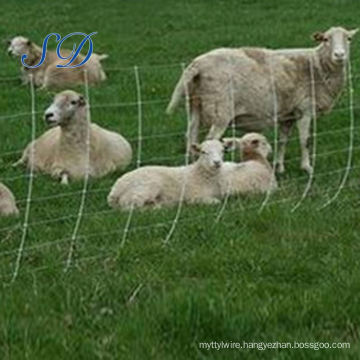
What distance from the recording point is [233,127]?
11.1 metres

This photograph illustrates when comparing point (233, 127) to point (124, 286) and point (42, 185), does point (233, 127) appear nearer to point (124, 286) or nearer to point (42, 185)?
point (42, 185)

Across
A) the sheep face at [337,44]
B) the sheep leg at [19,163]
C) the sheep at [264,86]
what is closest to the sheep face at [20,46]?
the sheep leg at [19,163]

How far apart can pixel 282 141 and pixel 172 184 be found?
2.14 meters

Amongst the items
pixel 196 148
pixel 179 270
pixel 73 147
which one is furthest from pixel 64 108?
pixel 179 270

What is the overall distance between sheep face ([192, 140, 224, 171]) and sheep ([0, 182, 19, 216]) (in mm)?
1726

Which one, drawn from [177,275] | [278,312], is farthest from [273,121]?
[278,312]

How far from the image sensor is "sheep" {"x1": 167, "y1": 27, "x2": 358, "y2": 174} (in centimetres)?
1056

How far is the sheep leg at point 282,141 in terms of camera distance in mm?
10688

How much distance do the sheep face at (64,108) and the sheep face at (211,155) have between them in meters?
1.79

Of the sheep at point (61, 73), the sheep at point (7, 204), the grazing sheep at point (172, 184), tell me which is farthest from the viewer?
the sheep at point (61, 73)

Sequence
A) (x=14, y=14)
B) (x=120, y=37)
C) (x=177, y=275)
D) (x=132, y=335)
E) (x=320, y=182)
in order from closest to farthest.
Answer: (x=132, y=335)
(x=177, y=275)
(x=320, y=182)
(x=120, y=37)
(x=14, y=14)

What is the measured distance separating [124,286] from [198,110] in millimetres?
4863

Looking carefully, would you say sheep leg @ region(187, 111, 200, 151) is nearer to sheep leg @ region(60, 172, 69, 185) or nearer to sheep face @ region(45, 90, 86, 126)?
sheep face @ region(45, 90, 86, 126)

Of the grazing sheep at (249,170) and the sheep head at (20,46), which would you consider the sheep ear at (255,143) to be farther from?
the sheep head at (20,46)
